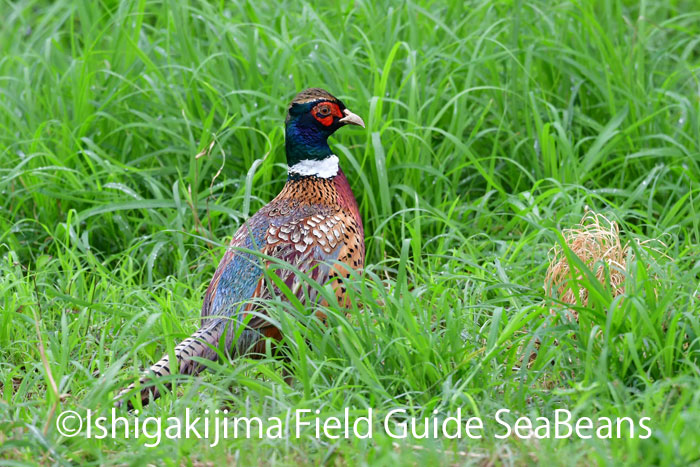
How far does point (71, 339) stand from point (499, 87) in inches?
99.9

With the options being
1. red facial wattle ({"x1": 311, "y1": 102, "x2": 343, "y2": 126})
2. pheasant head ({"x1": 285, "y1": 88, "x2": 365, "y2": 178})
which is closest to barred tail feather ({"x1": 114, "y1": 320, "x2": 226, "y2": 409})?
pheasant head ({"x1": 285, "y1": 88, "x2": 365, "y2": 178})

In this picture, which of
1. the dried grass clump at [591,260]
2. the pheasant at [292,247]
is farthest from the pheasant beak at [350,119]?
the dried grass clump at [591,260]

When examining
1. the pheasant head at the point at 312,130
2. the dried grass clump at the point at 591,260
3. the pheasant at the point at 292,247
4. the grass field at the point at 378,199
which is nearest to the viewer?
the grass field at the point at 378,199

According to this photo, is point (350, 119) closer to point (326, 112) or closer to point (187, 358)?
point (326, 112)

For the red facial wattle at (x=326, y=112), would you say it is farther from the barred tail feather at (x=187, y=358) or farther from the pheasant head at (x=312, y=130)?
the barred tail feather at (x=187, y=358)

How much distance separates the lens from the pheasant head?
14.0ft

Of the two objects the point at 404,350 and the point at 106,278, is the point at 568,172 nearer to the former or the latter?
the point at 404,350

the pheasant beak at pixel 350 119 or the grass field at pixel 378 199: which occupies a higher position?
the pheasant beak at pixel 350 119

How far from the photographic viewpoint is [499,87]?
5230 millimetres

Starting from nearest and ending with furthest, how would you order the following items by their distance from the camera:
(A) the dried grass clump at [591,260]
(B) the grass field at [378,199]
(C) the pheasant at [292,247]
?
(B) the grass field at [378,199], (C) the pheasant at [292,247], (A) the dried grass clump at [591,260]

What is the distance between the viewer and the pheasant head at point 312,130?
427cm

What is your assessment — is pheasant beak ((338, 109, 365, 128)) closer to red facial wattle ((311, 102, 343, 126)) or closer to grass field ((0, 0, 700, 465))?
red facial wattle ((311, 102, 343, 126))

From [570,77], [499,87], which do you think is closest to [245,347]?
[499,87]

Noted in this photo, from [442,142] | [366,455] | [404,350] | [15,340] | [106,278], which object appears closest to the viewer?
[366,455]
